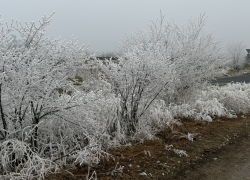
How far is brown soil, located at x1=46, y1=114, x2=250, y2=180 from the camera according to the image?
3115 mm

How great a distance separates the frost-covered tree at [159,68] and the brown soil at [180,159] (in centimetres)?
83

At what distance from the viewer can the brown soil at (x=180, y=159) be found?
3.12m

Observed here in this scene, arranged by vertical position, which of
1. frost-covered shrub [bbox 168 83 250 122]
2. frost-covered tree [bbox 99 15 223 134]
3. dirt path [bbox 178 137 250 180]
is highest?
frost-covered tree [bbox 99 15 223 134]

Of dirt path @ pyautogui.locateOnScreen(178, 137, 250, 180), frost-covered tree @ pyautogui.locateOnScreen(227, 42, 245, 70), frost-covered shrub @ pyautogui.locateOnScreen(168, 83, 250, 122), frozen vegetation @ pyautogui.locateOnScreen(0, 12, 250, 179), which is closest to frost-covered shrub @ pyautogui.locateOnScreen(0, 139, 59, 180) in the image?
frozen vegetation @ pyautogui.locateOnScreen(0, 12, 250, 179)

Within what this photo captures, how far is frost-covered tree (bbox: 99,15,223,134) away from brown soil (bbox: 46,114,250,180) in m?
0.83

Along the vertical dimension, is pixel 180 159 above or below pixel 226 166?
above

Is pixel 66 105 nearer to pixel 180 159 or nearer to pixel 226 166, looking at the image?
pixel 180 159

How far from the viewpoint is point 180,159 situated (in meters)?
3.70

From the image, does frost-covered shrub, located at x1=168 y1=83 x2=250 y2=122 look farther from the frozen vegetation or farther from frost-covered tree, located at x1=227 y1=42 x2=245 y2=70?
frost-covered tree, located at x1=227 y1=42 x2=245 y2=70

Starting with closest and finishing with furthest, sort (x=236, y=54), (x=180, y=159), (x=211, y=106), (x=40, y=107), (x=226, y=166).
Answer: (x=40, y=107)
(x=226, y=166)
(x=180, y=159)
(x=211, y=106)
(x=236, y=54)

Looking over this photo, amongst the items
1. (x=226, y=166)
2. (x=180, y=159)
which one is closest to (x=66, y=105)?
(x=180, y=159)

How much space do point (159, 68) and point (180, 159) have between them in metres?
1.80

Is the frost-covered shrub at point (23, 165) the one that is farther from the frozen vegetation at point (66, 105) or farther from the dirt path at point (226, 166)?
the dirt path at point (226, 166)

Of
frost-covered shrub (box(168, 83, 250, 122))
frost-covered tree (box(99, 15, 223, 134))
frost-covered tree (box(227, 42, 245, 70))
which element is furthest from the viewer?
frost-covered tree (box(227, 42, 245, 70))
